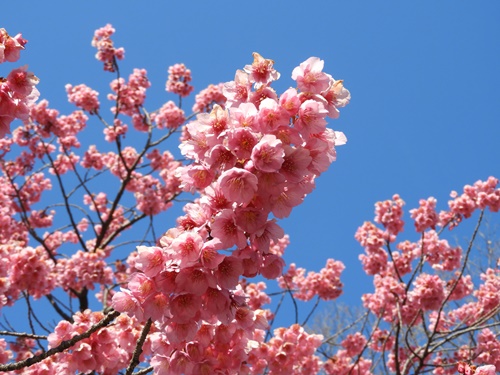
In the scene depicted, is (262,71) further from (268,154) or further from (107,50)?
(107,50)

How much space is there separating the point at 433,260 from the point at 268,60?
5.58 meters

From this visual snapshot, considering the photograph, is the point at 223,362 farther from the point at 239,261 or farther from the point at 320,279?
the point at 320,279

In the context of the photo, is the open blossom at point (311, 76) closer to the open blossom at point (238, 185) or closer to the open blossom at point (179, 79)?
the open blossom at point (238, 185)

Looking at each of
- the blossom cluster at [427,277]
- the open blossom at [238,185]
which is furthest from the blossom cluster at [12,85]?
the blossom cluster at [427,277]

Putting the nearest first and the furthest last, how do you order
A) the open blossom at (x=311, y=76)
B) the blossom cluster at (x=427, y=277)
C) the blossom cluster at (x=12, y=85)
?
the open blossom at (x=311, y=76)
the blossom cluster at (x=12, y=85)
the blossom cluster at (x=427, y=277)

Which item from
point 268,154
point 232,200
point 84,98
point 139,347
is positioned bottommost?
point 139,347

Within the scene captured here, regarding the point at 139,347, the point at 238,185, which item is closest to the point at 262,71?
the point at 238,185

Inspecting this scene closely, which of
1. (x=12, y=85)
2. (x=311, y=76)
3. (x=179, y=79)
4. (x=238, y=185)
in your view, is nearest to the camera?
(x=238, y=185)

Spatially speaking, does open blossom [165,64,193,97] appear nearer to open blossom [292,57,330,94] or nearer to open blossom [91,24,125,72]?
open blossom [91,24,125,72]

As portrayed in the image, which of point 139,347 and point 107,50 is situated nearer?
point 139,347

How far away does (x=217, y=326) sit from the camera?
2.40 meters

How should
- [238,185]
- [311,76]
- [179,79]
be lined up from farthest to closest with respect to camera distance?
[179,79]
[311,76]
[238,185]

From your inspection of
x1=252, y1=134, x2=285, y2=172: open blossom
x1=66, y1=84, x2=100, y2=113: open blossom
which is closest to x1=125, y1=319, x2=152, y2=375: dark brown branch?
x1=252, y1=134, x2=285, y2=172: open blossom

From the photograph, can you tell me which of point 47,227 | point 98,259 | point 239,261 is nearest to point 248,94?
point 239,261
